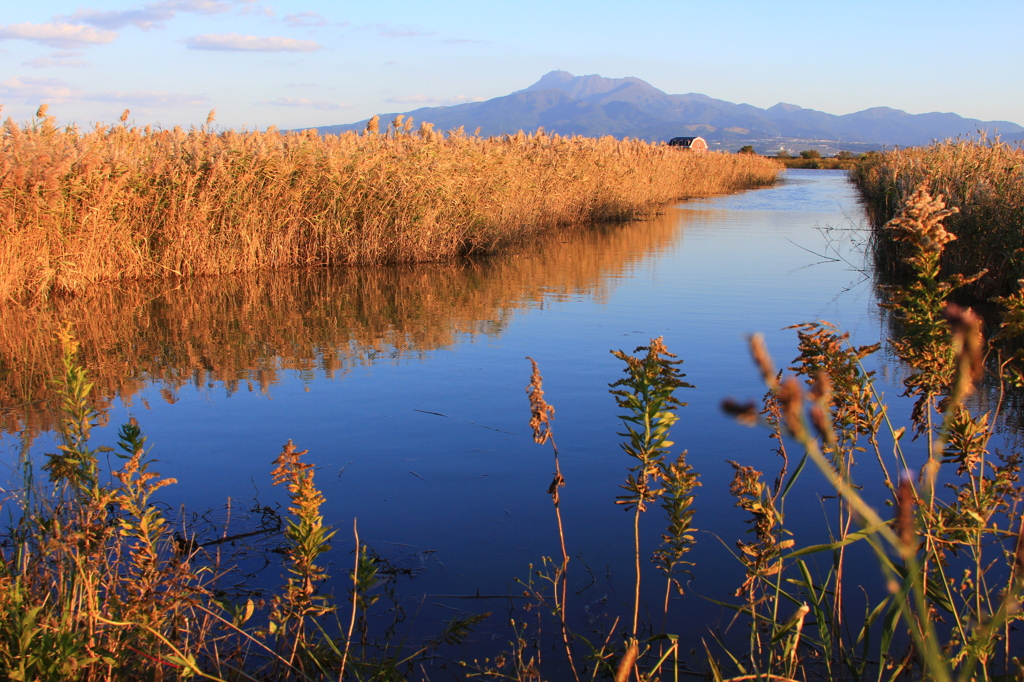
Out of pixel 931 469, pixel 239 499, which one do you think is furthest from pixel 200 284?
pixel 931 469

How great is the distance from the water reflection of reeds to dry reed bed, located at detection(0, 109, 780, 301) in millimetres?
384

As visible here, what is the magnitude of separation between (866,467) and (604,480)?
1.44m

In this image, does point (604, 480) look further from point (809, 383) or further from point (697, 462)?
point (809, 383)

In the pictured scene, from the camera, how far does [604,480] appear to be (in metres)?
4.01

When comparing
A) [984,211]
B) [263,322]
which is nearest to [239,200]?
[263,322]

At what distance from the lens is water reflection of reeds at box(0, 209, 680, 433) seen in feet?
19.8

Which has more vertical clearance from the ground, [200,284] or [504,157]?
[504,157]

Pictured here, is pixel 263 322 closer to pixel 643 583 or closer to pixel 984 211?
pixel 643 583

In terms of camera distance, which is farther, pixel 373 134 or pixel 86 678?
pixel 373 134

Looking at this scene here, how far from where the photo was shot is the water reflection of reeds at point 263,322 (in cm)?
602

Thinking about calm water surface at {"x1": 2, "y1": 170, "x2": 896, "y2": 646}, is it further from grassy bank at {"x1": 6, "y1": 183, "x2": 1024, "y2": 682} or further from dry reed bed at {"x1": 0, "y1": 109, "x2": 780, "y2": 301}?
dry reed bed at {"x1": 0, "y1": 109, "x2": 780, "y2": 301}

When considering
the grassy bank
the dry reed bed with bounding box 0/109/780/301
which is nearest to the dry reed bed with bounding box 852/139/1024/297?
Answer: the grassy bank

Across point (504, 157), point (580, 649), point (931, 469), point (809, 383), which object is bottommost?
point (580, 649)

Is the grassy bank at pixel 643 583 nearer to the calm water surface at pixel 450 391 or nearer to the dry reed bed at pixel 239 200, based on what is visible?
the calm water surface at pixel 450 391
